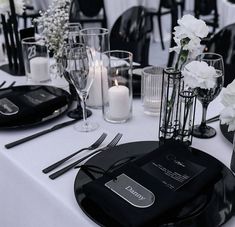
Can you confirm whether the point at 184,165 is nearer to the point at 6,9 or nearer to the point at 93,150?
the point at 93,150

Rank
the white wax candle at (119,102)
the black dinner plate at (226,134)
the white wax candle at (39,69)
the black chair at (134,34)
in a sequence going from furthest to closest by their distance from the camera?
the black chair at (134,34) → the white wax candle at (39,69) → the white wax candle at (119,102) → the black dinner plate at (226,134)

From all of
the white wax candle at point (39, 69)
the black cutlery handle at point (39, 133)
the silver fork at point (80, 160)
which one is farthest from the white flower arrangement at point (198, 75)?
the white wax candle at point (39, 69)

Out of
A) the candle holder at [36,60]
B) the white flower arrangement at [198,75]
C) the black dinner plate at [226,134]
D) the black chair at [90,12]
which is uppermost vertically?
the white flower arrangement at [198,75]

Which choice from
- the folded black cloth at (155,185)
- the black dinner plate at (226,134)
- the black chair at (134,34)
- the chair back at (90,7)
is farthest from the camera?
the chair back at (90,7)

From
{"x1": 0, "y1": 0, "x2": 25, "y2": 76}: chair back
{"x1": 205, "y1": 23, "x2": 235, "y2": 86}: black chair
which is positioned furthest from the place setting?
{"x1": 205, "y1": 23, "x2": 235, "y2": 86}: black chair

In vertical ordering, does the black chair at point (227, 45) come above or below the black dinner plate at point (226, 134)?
above

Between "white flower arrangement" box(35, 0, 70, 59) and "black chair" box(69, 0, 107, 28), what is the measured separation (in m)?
2.61

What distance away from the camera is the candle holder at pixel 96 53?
44.8 inches

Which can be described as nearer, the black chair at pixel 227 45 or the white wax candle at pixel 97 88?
the white wax candle at pixel 97 88

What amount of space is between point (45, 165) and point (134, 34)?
1.16 m

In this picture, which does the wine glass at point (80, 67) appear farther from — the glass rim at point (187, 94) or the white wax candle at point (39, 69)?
the white wax candle at point (39, 69)

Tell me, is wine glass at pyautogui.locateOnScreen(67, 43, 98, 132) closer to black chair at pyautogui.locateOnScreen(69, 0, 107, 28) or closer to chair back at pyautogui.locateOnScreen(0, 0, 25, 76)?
chair back at pyautogui.locateOnScreen(0, 0, 25, 76)

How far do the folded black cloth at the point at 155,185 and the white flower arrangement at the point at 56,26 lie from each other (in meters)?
0.56

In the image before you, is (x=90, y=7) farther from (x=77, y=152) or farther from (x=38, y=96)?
(x=77, y=152)
